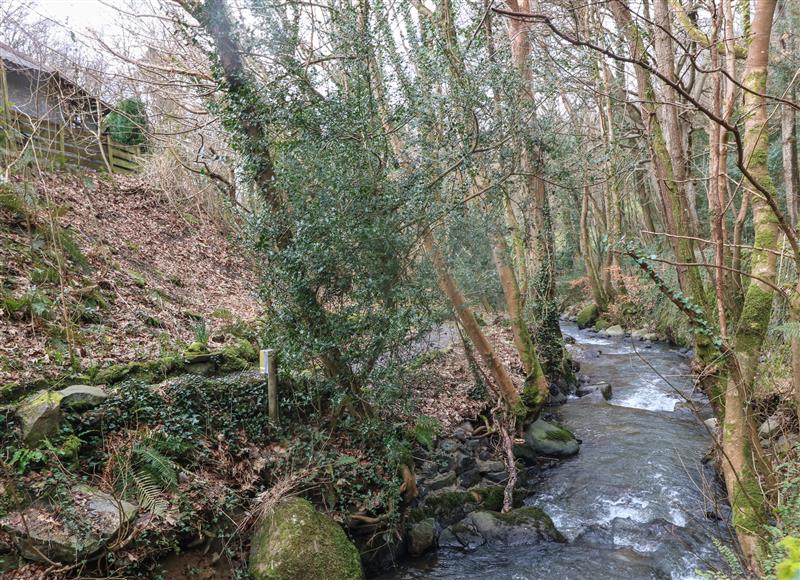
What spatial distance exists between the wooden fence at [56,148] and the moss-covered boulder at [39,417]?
3.46m

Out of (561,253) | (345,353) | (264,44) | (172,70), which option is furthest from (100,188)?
(561,253)

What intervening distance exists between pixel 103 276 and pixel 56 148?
5302 mm

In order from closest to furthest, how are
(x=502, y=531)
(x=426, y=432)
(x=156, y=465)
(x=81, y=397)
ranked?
1. (x=156, y=465)
2. (x=81, y=397)
3. (x=502, y=531)
4. (x=426, y=432)

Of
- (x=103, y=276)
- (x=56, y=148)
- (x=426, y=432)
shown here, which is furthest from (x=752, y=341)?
(x=56, y=148)

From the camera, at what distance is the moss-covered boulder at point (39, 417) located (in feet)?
14.6

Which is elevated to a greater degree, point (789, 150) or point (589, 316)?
point (789, 150)

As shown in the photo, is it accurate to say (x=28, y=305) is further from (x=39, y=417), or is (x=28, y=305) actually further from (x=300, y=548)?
(x=300, y=548)

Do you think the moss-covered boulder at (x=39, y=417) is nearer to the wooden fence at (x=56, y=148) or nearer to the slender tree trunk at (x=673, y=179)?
the wooden fence at (x=56, y=148)

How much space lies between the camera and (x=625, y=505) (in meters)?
6.53

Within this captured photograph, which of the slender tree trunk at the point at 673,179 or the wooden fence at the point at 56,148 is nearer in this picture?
the slender tree trunk at the point at 673,179

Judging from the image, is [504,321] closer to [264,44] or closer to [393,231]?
[393,231]

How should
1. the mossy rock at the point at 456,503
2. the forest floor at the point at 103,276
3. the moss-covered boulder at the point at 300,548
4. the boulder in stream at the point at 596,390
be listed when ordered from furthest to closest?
the boulder in stream at the point at 596,390
the mossy rock at the point at 456,503
the forest floor at the point at 103,276
the moss-covered boulder at the point at 300,548

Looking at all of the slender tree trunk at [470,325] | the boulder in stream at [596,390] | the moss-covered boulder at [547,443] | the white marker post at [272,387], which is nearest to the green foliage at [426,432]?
the slender tree trunk at [470,325]

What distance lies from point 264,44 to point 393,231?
2.69m
